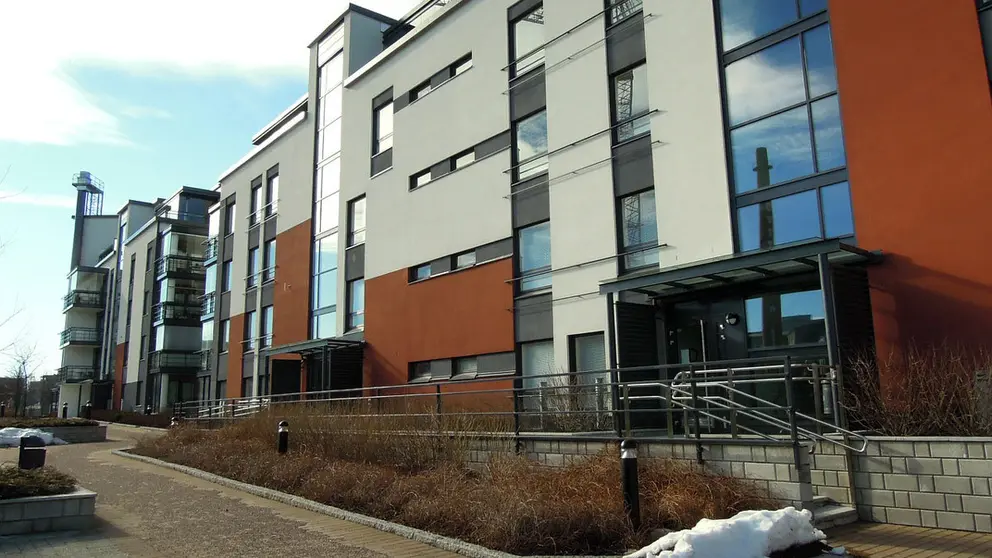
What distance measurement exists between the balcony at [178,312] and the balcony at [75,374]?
1829cm

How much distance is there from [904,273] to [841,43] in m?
3.87

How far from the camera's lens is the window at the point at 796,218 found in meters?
11.5

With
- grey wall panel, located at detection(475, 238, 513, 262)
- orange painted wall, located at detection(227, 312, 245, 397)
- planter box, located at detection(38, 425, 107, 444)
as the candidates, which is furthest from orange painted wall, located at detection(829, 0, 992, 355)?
orange painted wall, located at detection(227, 312, 245, 397)

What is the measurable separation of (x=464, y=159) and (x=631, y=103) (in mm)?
6090

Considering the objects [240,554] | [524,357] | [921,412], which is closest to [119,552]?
[240,554]

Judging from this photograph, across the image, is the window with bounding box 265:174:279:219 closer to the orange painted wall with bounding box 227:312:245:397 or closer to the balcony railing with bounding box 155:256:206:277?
the orange painted wall with bounding box 227:312:245:397

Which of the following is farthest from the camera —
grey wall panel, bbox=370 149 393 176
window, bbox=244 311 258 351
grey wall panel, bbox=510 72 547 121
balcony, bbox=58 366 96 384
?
balcony, bbox=58 366 96 384

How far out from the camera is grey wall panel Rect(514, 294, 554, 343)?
1669cm

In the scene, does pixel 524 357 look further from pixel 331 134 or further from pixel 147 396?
pixel 147 396

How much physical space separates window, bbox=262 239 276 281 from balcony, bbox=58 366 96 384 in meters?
36.9

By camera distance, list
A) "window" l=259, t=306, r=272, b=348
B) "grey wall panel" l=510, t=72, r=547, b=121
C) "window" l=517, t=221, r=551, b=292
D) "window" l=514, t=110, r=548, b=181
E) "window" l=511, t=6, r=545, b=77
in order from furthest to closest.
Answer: "window" l=259, t=306, r=272, b=348 < "window" l=511, t=6, r=545, b=77 < "grey wall panel" l=510, t=72, r=547, b=121 < "window" l=514, t=110, r=548, b=181 < "window" l=517, t=221, r=551, b=292

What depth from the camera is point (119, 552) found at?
24.0 feet

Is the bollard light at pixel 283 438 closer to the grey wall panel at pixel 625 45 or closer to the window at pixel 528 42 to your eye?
the grey wall panel at pixel 625 45

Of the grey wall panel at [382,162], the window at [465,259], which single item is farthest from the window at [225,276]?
the window at [465,259]
